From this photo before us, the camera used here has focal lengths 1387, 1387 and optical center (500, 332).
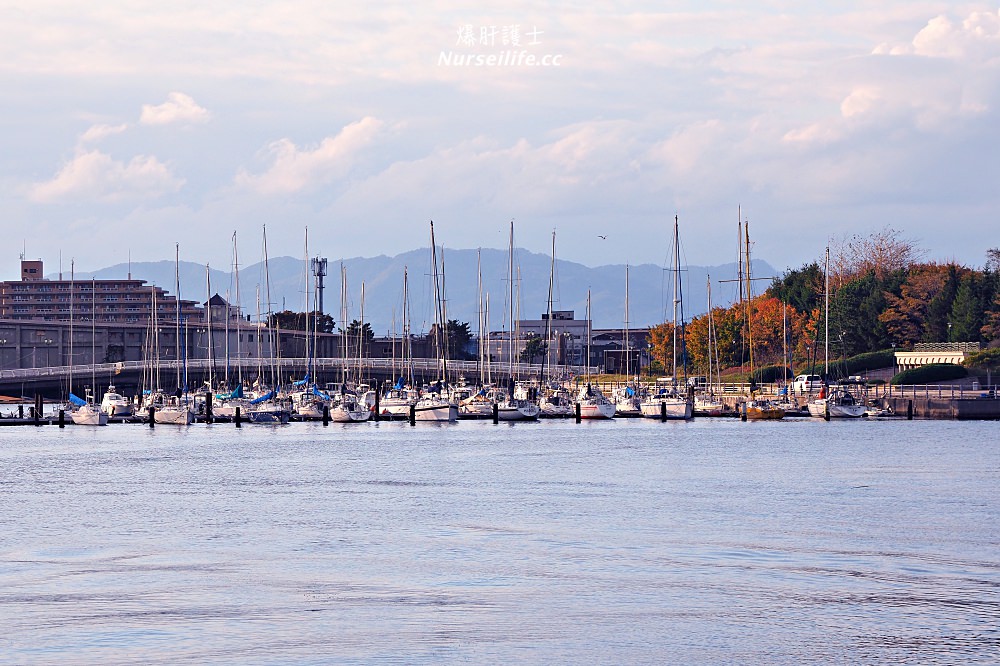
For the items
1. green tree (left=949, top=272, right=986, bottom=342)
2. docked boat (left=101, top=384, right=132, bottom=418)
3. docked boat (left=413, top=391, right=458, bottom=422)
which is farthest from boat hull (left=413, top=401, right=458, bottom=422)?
green tree (left=949, top=272, right=986, bottom=342)

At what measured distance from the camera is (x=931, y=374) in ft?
410

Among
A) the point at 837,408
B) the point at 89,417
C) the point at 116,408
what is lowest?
the point at 837,408

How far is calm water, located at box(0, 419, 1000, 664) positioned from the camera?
82.8 feet

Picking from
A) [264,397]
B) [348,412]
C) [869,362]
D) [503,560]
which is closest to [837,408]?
[869,362]

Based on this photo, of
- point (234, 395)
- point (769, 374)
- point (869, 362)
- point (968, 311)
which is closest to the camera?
point (234, 395)

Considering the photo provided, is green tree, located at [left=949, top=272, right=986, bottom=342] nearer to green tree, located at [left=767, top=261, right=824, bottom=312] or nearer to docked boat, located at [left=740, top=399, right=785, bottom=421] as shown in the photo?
green tree, located at [left=767, top=261, right=824, bottom=312]

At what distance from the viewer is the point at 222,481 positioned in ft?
190

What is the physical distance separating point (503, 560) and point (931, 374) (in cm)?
9861

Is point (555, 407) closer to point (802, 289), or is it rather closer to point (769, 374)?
point (769, 374)

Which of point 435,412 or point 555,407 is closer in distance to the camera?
point 435,412

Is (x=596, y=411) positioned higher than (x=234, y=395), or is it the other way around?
(x=234, y=395)

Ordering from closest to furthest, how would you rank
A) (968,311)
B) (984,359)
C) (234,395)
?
(234,395) < (984,359) < (968,311)

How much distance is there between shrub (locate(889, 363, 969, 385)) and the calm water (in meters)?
58.8

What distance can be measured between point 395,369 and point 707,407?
143 feet
